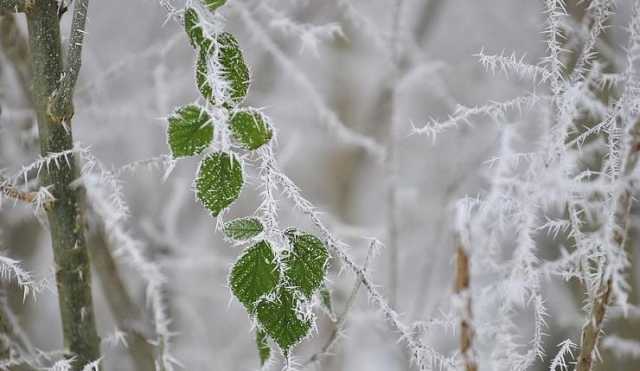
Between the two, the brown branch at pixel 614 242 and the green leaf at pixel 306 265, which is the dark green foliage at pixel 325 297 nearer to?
the green leaf at pixel 306 265

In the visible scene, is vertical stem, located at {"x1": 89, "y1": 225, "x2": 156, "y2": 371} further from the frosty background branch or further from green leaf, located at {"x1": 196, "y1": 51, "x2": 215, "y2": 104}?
green leaf, located at {"x1": 196, "y1": 51, "x2": 215, "y2": 104}

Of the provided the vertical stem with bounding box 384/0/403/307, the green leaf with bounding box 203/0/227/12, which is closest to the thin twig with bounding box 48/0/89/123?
the green leaf with bounding box 203/0/227/12

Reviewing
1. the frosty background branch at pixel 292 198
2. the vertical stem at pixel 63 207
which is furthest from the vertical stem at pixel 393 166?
the vertical stem at pixel 63 207

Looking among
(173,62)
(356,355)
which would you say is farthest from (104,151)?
(356,355)

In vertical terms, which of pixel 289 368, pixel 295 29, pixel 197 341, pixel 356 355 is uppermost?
pixel 295 29

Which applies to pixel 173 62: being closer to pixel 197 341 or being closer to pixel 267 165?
pixel 197 341

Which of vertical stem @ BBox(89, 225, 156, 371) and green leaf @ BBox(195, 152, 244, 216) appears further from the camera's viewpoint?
vertical stem @ BBox(89, 225, 156, 371)
